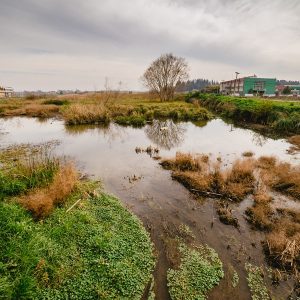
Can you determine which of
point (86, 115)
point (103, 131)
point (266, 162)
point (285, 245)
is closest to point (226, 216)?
point (285, 245)

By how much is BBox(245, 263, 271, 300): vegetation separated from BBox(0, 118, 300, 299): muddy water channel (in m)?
0.11

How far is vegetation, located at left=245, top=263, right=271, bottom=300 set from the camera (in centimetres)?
456

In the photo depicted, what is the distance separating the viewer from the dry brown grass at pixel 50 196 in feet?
20.5

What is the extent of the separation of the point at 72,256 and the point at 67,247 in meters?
0.32

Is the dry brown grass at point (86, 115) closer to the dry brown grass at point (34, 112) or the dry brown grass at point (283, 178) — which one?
the dry brown grass at point (34, 112)

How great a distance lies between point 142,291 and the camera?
4.57 metres

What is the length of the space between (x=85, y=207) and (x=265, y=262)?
15.5 feet

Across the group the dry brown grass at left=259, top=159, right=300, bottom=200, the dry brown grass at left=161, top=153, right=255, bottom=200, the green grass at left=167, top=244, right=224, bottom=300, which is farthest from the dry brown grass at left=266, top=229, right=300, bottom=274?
the dry brown grass at left=259, top=159, right=300, bottom=200

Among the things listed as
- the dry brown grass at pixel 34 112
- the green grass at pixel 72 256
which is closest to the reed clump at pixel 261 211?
the green grass at pixel 72 256

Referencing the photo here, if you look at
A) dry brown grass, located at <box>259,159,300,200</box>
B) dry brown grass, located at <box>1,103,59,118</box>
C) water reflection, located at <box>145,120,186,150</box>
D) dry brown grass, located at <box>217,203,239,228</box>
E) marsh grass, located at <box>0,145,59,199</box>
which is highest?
marsh grass, located at <box>0,145,59,199</box>

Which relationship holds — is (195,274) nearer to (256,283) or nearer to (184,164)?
(256,283)

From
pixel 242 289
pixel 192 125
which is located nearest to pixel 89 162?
pixel 242 289

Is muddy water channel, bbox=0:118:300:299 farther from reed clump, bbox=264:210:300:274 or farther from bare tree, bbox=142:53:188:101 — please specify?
bare tree, bbox=142:53:188:101

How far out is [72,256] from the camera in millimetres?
5020
